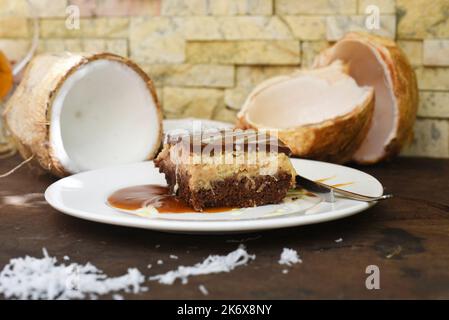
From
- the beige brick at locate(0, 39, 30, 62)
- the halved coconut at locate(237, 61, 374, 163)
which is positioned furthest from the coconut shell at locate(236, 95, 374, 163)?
the beige brick at locate(0, 39, 30, 62)

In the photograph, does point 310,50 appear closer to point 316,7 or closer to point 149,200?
point 316,7

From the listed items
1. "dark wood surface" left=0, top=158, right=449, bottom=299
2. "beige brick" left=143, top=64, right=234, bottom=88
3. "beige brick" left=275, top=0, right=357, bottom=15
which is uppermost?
"beige brick" left=275, top=0, right=357, bottom=15

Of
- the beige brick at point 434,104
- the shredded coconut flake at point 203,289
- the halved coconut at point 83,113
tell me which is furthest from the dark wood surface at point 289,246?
the beige brick at point 434,104

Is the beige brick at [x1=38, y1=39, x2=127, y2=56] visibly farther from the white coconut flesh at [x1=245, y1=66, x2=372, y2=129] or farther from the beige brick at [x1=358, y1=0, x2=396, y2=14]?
the beige brick at [x1=358, y1=0, x2=396, y2=14]

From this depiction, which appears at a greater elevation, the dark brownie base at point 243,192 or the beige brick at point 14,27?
the beige brick at point 14,27

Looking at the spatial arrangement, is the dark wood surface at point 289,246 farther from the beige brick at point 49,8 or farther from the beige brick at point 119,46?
the beige brick at point 49,8
